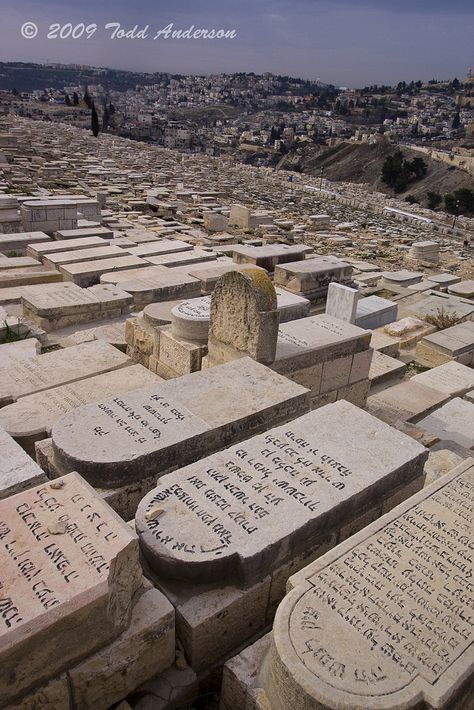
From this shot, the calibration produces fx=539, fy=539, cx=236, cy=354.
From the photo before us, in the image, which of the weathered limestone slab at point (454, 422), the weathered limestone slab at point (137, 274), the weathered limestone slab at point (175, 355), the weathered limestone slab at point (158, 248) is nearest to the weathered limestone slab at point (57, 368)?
the weathered limestone slab at point (175, 355)

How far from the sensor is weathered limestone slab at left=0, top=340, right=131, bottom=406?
4703mm

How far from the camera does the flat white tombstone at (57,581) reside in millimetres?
2010

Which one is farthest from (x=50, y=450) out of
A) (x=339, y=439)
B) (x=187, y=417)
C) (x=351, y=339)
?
(x=351, y=339)

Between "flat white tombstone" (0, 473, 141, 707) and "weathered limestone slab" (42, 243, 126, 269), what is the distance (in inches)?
262

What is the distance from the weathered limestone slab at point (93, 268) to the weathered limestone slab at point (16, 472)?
208 inches

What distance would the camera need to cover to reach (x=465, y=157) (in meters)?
71.7

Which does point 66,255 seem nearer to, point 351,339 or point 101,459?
point 351,339

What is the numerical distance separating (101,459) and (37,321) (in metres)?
4.16

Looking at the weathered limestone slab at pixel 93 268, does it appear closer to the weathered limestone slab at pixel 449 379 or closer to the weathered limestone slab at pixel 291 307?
the weathered limestone slab at pixel 291 307

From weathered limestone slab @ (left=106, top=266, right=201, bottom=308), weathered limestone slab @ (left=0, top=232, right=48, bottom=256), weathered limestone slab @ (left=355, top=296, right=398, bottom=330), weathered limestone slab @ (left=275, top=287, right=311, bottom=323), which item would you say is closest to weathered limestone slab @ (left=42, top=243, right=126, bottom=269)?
weathered limestone slab @ (left=0, top=232, right=48, bottom=256)

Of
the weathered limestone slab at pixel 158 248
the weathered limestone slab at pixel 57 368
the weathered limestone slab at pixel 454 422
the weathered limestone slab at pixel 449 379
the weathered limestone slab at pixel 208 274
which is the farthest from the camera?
the weathered limestone slab at pixel 158 248

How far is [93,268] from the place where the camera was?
8422mm

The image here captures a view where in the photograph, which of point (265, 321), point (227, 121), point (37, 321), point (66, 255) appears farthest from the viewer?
point (227, 121)

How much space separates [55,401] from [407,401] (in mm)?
3726
